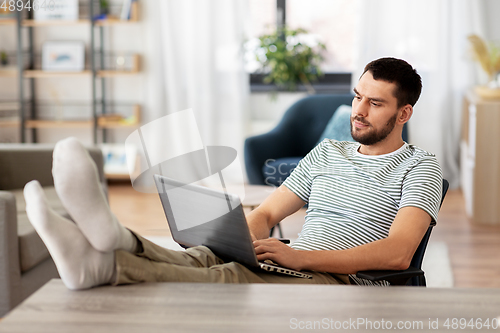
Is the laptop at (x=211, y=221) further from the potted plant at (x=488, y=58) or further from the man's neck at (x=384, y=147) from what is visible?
the potted plant at (x=488, y=58)

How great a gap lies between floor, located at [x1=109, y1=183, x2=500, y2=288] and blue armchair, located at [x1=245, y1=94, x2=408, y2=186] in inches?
14.8

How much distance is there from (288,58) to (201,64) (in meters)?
0.71

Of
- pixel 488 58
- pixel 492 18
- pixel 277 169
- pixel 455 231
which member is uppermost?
pixel 492 18

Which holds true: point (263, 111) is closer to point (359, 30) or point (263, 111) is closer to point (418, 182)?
point (359, 30)

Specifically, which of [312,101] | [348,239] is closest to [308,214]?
[348,239]

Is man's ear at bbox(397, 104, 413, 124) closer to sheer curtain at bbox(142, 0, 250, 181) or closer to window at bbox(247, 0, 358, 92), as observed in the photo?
sheer curtain at bbox(142, 0, 250, 181)

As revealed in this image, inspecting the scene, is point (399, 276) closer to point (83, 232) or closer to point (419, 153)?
point (419, 153)

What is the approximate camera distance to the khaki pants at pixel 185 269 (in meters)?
1.08

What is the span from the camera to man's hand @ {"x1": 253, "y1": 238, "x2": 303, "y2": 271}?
1381 millimetres

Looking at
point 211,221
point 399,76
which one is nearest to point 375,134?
point 399,76

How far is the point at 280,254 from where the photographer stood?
1.38m

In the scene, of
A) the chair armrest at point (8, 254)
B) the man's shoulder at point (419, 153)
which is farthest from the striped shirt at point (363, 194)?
the chair armrest at point (8, 254)

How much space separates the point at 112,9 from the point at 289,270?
3.74m

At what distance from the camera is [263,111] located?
4711 mm
